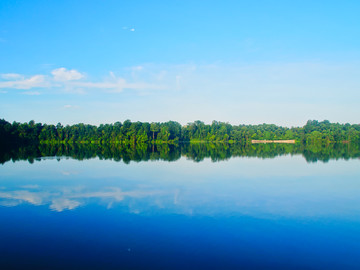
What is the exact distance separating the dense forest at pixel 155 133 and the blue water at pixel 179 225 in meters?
75.7

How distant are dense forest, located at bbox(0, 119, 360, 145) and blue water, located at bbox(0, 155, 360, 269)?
7571cm

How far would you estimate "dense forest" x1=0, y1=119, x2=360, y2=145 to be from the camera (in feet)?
308

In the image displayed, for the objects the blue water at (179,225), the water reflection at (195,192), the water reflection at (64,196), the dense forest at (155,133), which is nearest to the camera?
the blue water at (179,225)

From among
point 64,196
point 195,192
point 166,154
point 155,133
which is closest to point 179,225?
point 195,192

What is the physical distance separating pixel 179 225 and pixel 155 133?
96.7 meters

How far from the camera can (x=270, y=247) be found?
7188 millimetres

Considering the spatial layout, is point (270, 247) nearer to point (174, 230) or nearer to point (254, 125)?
point (174, 230)

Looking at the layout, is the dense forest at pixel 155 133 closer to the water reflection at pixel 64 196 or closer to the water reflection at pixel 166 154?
the water reflection at pixel 166 154

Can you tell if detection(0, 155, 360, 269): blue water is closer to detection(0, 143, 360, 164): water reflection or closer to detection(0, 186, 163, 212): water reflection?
detection(0, 186, 163, 212): water reflection

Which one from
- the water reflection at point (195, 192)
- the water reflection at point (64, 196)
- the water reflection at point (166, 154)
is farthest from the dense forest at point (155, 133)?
the water reflection at point (64, 196)

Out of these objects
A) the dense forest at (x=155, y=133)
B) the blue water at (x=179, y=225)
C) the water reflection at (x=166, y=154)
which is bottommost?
the blue water at (x=179, y=225)

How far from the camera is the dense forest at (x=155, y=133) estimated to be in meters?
93.9

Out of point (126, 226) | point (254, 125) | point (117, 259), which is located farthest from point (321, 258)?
point (254, 125)

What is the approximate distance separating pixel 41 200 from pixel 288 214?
397 inches
